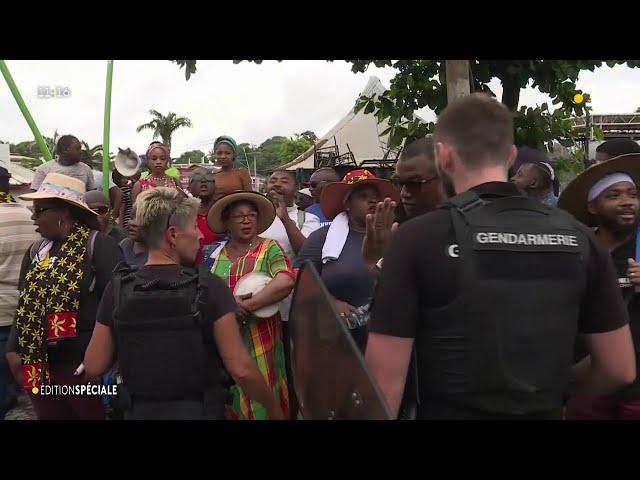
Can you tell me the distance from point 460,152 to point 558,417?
0.84m

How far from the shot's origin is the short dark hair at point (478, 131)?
1.80m

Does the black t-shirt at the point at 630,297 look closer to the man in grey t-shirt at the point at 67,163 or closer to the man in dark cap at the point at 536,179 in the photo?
the man in dark cap at the point at 536,179

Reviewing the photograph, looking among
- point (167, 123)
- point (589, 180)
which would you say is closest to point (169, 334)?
point (589, 180)

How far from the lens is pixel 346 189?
3834mm

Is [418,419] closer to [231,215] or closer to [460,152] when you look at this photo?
[460,152]

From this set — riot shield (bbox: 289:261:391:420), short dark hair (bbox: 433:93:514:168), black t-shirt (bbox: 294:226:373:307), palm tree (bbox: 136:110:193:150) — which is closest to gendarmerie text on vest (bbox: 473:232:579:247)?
short dark hair (bbox: 433:93:514:168)

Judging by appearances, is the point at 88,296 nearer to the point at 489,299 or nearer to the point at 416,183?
the point at 416,183

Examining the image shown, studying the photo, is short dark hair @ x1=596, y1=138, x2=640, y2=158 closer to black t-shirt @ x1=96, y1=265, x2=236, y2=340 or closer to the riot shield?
black t-shirt @ x1=96, y1=265, x2=236, y2=340

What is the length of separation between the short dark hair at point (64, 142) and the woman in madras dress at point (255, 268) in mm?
3212

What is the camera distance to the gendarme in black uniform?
1.66 meters

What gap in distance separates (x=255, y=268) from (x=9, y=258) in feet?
5.20

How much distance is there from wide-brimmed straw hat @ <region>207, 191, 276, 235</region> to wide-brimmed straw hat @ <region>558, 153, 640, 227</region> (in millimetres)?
1877

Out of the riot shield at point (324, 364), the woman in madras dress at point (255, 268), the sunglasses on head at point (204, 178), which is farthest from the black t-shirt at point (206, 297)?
the sunglasses on head at point (204, 178)

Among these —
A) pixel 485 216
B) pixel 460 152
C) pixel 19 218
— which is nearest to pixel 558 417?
pixel 485 216
